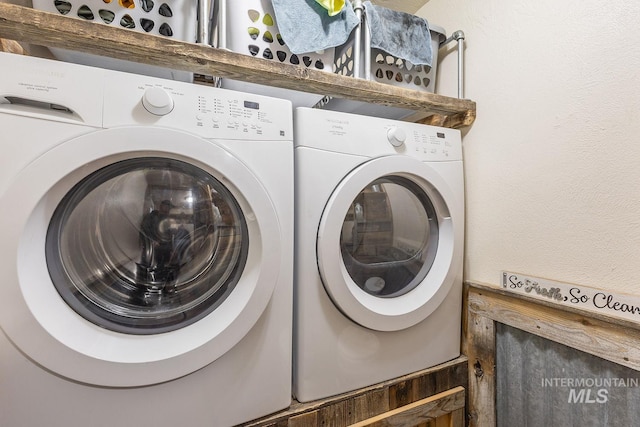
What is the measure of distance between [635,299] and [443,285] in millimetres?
464

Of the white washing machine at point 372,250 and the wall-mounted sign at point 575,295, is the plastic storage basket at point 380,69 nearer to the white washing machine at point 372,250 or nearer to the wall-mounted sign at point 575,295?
the white washing machine at point 372,250

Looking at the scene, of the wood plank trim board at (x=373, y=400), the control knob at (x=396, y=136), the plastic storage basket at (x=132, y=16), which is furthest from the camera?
the control knob at (x=396, y=136)

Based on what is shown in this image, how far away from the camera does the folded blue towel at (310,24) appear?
87 centimetres

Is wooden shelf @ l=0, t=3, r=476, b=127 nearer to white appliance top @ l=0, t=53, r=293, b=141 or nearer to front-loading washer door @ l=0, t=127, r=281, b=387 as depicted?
white appliance top @ l=0, t=53, r=293, b=141

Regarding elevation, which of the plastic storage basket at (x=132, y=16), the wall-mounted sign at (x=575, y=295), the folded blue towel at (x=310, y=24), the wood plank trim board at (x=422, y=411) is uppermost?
the folded blue towel at (x=310, y=24)

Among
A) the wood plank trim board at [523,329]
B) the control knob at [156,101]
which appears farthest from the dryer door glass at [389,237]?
the control knob at [156,101]

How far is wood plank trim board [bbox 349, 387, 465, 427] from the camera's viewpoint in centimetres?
92

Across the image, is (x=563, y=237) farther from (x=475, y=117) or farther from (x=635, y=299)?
(x=475, y=117)

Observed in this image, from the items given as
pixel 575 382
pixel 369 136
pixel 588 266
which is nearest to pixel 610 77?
pixel 588 266

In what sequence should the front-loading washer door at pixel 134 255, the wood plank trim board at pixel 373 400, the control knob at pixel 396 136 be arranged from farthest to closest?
the control knob at pixel 396 136, the wood plank trim board at pixel 373 400, the front-loading washer door at pixel 134 255

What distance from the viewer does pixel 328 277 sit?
0.84 meters

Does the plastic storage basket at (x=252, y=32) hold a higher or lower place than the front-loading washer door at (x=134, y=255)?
higher

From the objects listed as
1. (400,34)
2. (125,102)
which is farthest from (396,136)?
(125,102)

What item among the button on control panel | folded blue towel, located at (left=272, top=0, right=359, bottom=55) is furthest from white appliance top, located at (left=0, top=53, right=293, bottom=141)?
the button on control panel
